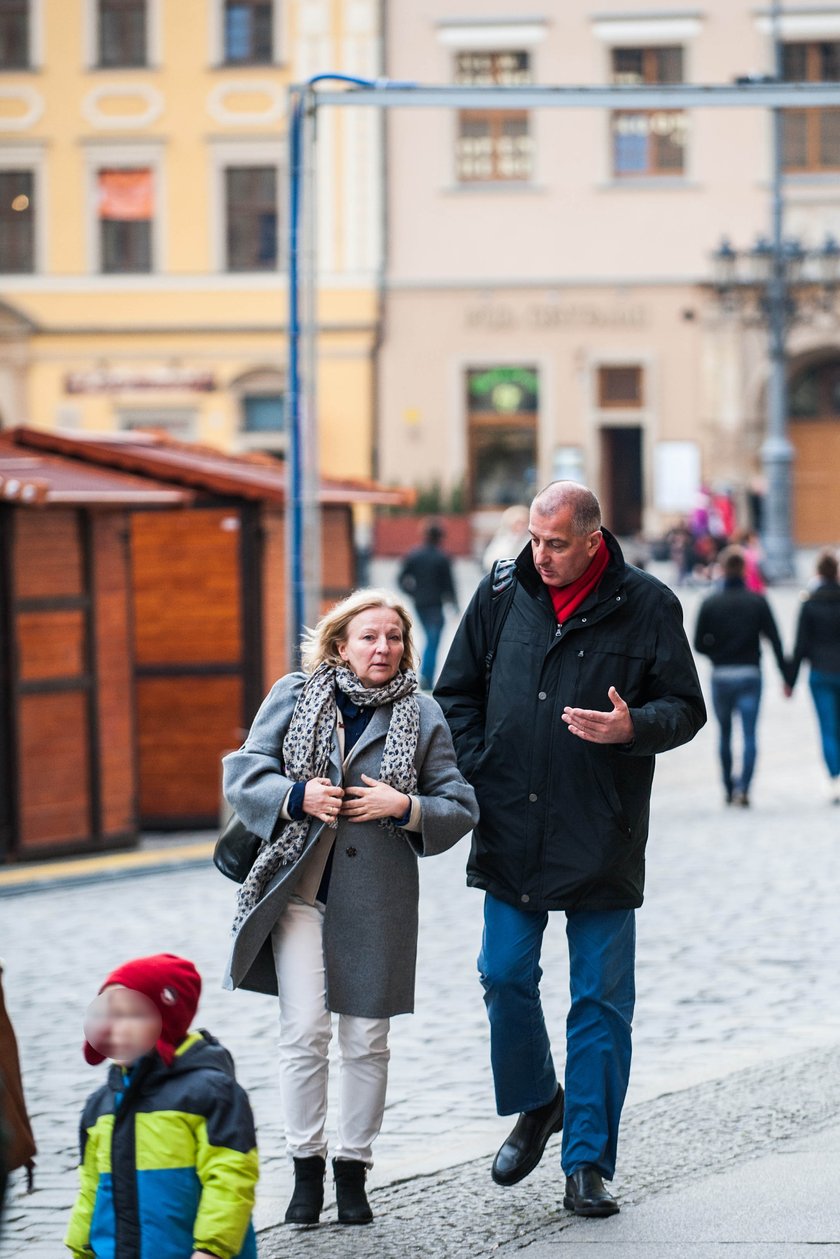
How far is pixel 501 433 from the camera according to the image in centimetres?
4009

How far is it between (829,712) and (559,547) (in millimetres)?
9588

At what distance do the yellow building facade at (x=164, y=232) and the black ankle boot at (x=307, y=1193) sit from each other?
113 ft

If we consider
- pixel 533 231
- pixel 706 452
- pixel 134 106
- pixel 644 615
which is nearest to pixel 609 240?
pixel 533 231

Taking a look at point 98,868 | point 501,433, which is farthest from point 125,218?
point 98,868

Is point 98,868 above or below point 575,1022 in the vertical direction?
below

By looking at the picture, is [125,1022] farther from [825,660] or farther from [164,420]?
[164,420]

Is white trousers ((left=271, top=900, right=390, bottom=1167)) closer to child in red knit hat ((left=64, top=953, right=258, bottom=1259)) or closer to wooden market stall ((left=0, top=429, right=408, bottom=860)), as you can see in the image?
child in red knit hat ((left=64, top=953, right=258, bottom=1259))

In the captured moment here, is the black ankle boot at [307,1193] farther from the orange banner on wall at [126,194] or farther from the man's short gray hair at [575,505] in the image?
the orange banner on wall at [126,194]

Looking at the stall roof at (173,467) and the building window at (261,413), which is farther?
the building window at (261,413)

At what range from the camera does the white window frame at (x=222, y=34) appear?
39.4m

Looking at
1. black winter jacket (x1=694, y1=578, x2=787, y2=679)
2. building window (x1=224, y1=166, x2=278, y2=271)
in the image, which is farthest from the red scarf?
building window (x1=224, y1=166, x2=278, y2=271)

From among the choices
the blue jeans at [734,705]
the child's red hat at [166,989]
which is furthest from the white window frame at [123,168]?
the child's red hat at [166,989]

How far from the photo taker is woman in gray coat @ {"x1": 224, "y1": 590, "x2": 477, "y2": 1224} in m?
5.50

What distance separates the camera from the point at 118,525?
1328cm
